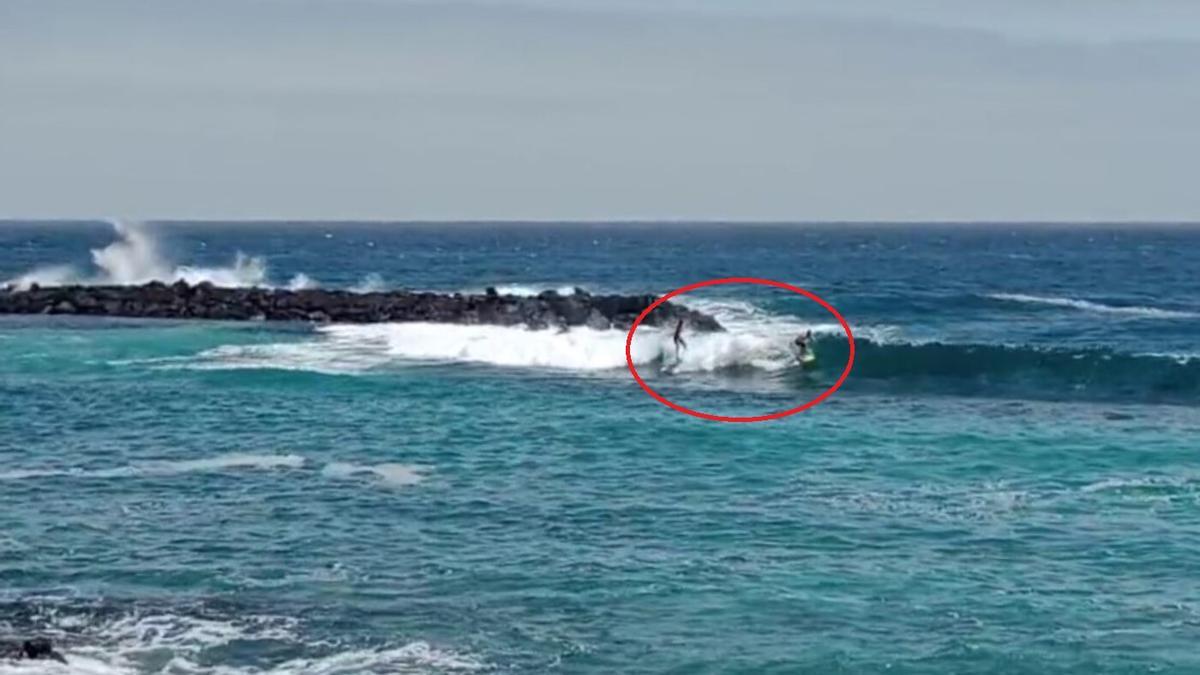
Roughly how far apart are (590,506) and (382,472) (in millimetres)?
5494

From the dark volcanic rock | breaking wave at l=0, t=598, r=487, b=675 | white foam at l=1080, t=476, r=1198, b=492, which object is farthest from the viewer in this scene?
white foam at l=1080, t=476, r=1198, b=492

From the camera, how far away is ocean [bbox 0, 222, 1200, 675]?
68.5ft

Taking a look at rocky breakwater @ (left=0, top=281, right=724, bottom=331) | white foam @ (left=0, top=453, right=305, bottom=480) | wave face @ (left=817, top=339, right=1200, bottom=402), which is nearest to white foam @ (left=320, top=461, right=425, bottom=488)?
white foam @ (left=0, top=453, right=305, bottom=480)

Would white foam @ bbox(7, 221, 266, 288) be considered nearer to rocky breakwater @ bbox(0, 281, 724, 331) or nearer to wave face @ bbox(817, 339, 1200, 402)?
rocky breakwater @ bbox(0, 281, 724, 331)

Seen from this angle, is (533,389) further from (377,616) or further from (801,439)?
(377,616)

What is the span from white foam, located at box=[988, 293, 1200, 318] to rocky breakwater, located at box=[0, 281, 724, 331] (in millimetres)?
25433

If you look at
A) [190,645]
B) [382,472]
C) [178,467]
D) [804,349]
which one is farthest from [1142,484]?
[804,349]

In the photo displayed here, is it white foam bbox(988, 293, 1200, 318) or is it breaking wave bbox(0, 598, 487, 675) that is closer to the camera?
breaking wave bbox(0, 598, 487, 675)

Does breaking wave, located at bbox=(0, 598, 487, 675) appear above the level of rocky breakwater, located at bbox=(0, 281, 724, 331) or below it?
below

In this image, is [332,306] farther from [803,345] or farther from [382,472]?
[382,472]

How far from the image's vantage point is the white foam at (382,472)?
31.0 m

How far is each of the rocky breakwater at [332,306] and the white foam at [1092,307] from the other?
25433 mm

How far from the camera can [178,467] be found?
32.2 m

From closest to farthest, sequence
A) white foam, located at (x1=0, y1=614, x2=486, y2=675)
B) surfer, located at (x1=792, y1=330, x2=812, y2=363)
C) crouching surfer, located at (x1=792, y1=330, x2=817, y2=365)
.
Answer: white foam, located at (x1=0, y1=614, x2=486, y2=675)
crouching surfer, located at (x1=792, y1=330, x2=817, y2=365)
surfer, located at (x1=792, y1=330, x2=812, y2=363)
